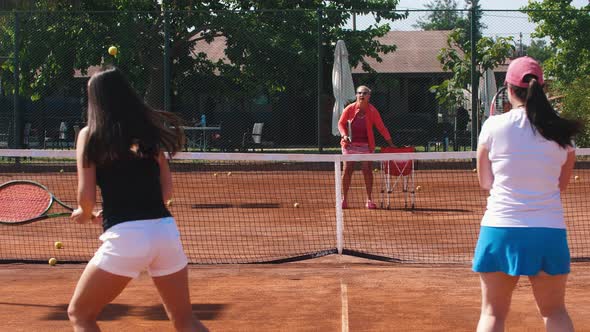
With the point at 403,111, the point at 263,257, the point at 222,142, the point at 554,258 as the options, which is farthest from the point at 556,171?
the point at 403,111

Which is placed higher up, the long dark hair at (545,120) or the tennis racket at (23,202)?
the long dark hair at (545,120)

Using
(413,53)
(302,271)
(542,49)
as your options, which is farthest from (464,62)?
(542,49)

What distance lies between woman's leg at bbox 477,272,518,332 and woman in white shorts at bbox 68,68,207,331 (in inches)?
51.8

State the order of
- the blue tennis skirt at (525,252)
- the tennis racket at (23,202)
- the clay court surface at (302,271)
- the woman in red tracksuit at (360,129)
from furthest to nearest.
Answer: the woman in red tracksuit at (360,129), the clay court surface at (302,271), the tennis racket at (23,202), the blue tennis skirt at (525,252)

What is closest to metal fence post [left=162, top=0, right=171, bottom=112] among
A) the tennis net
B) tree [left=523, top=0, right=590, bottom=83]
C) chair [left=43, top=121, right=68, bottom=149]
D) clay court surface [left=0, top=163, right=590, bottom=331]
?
the tennis net

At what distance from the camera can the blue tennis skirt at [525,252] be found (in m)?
3.93

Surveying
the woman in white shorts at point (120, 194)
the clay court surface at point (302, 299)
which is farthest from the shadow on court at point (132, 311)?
the woman in white shorts at point (120, 194)

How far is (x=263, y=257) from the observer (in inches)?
341

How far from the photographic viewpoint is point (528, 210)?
398 centimetres

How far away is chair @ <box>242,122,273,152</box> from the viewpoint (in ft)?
72.2

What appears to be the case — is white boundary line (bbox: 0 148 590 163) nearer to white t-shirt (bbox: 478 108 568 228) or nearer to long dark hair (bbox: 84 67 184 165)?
white t-shirt (bbox: 478 108 568 228)

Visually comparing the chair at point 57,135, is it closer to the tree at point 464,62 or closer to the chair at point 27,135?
the chair at point 27,135

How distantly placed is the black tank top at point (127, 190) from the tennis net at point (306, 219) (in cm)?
106

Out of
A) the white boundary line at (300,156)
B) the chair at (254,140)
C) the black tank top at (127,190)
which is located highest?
the black tank top at (127,190)
